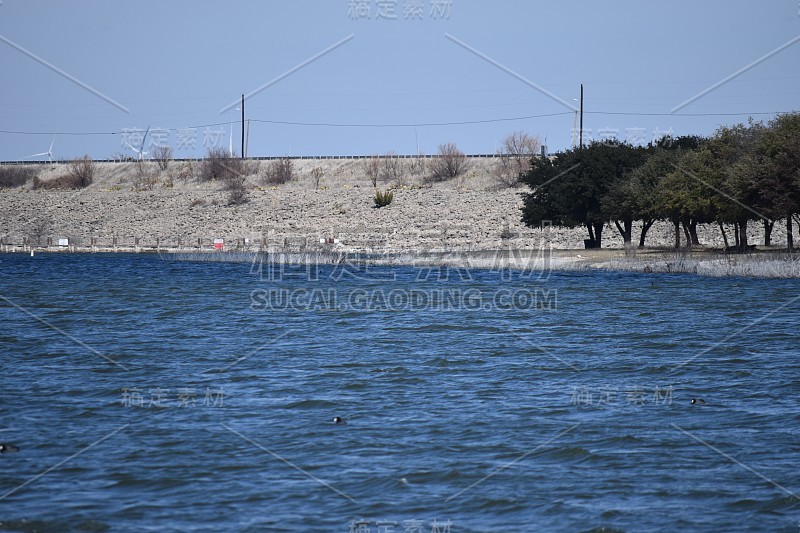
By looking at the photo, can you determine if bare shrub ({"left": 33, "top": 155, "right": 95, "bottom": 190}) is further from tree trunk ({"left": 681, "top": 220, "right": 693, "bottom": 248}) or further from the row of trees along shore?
tree trunk ({"left": 681, "top": 220, "right": 693, "bottom": 248})

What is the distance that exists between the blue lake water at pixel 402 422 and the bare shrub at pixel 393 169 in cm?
8457

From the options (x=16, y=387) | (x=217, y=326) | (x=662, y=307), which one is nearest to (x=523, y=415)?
(x=16, y=387)

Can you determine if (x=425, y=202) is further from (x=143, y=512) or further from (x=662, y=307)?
(x=143, y=512)

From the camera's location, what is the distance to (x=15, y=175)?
134 metres

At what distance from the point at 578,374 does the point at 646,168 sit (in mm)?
44479

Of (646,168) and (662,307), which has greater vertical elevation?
(646,168)

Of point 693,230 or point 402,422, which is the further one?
point 693,230

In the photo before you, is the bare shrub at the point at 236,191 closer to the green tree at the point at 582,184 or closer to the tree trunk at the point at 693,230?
the green tree at the point at 582,184

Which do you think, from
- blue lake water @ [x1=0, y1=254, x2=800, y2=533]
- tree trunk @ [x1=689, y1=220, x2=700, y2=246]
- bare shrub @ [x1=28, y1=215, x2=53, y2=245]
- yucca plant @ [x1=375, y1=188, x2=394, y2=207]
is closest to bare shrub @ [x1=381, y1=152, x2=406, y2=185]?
yucca plant @ [x1=375, y1=188, x2=394, y2=207]

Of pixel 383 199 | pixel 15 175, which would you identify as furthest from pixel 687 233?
pixel 15 175

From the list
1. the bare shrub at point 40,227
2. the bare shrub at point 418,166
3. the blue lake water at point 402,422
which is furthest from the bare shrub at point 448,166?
the blue lake water at point 402,422

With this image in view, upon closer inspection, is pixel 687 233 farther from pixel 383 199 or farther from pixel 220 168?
pixel 220 168

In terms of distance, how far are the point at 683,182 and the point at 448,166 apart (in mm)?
60118

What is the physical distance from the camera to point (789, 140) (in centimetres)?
5106
